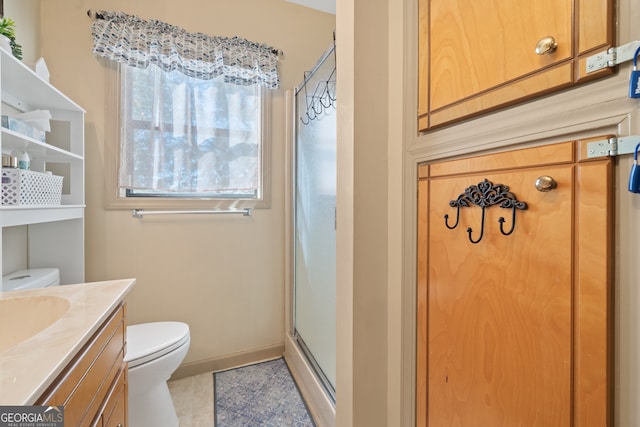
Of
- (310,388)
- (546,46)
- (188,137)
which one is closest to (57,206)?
(188,137)

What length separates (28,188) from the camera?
1.10 meters

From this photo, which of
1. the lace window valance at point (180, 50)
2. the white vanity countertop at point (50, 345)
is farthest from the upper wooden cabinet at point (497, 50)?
the lace window valance at point (180, 50)

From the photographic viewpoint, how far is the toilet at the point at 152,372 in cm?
121

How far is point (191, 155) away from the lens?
181 centimetres

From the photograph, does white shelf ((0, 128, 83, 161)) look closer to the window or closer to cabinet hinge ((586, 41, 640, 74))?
the window

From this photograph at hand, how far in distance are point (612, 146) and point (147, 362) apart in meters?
1.63

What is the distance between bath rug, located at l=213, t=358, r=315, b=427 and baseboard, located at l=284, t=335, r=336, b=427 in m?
0.03

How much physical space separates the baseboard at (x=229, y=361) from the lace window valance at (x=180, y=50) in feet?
6.05

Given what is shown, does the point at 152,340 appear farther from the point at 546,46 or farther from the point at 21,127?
the point at 546,46

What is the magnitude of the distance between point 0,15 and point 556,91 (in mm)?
A: 2062

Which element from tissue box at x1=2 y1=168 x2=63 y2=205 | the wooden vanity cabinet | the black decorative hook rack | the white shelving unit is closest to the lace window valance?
the white shelving unit

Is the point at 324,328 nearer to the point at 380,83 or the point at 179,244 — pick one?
the point at 179,244

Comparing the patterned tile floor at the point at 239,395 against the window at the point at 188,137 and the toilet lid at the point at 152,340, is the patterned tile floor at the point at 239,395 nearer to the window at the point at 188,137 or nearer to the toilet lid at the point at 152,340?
the toilet lid at the point at 152,340

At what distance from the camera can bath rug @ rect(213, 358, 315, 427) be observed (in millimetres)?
1449
